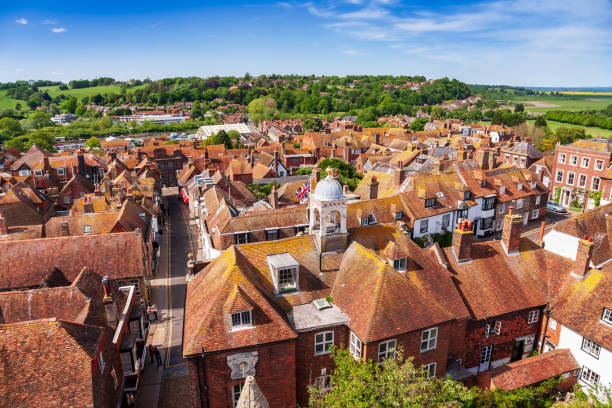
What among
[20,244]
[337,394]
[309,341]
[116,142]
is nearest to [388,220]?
[309,341]

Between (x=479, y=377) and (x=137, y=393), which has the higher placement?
(x=479, y=377)

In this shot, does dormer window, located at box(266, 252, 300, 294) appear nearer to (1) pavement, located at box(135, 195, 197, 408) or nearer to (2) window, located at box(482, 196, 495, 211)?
(1) pavement, located at box(135, 195, 197, 408)

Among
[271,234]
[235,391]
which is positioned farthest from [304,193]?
[235,391]

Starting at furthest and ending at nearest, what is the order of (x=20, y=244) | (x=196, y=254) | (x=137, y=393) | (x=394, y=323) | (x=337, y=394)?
(x=196, y=254) < (x=20, y=244) < (x=137, y=393) < (x=394, y=323) < (x=337, y=394)

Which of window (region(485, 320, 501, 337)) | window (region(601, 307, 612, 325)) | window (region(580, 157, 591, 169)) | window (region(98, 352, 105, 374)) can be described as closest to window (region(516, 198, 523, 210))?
window (region(580, 157, 591, 169))

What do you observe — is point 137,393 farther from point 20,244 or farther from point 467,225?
point 467,225

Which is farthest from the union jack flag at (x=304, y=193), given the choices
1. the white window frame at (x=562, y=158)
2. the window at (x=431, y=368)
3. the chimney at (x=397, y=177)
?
the white window frame at (x=562, y=158)
